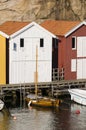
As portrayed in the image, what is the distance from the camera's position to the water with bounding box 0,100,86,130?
144ft

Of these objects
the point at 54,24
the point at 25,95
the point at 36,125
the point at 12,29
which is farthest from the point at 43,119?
the point at 54,24

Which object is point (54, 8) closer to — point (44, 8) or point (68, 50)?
point (44, 8)

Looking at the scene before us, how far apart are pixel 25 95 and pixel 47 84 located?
2.14 metres

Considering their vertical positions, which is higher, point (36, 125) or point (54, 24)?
point (54, 24)

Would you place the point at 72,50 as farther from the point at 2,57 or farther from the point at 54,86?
the point at 2,57

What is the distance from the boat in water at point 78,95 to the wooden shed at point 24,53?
99.0 inches

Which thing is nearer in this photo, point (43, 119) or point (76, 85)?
point (43, 119)

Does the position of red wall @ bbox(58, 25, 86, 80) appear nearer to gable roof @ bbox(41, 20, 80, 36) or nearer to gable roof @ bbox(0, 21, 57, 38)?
gable roof @ bbox(41, 20, 80, 36)

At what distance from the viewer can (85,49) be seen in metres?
56.3

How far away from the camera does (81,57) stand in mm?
56156

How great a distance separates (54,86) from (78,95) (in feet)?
8.24

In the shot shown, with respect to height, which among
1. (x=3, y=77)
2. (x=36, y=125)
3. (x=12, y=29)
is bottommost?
(x=36, y=125)

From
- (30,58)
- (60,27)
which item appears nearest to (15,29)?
(30,58)

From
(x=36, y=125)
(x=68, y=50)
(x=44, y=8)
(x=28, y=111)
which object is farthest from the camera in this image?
(x=44, y=8)
